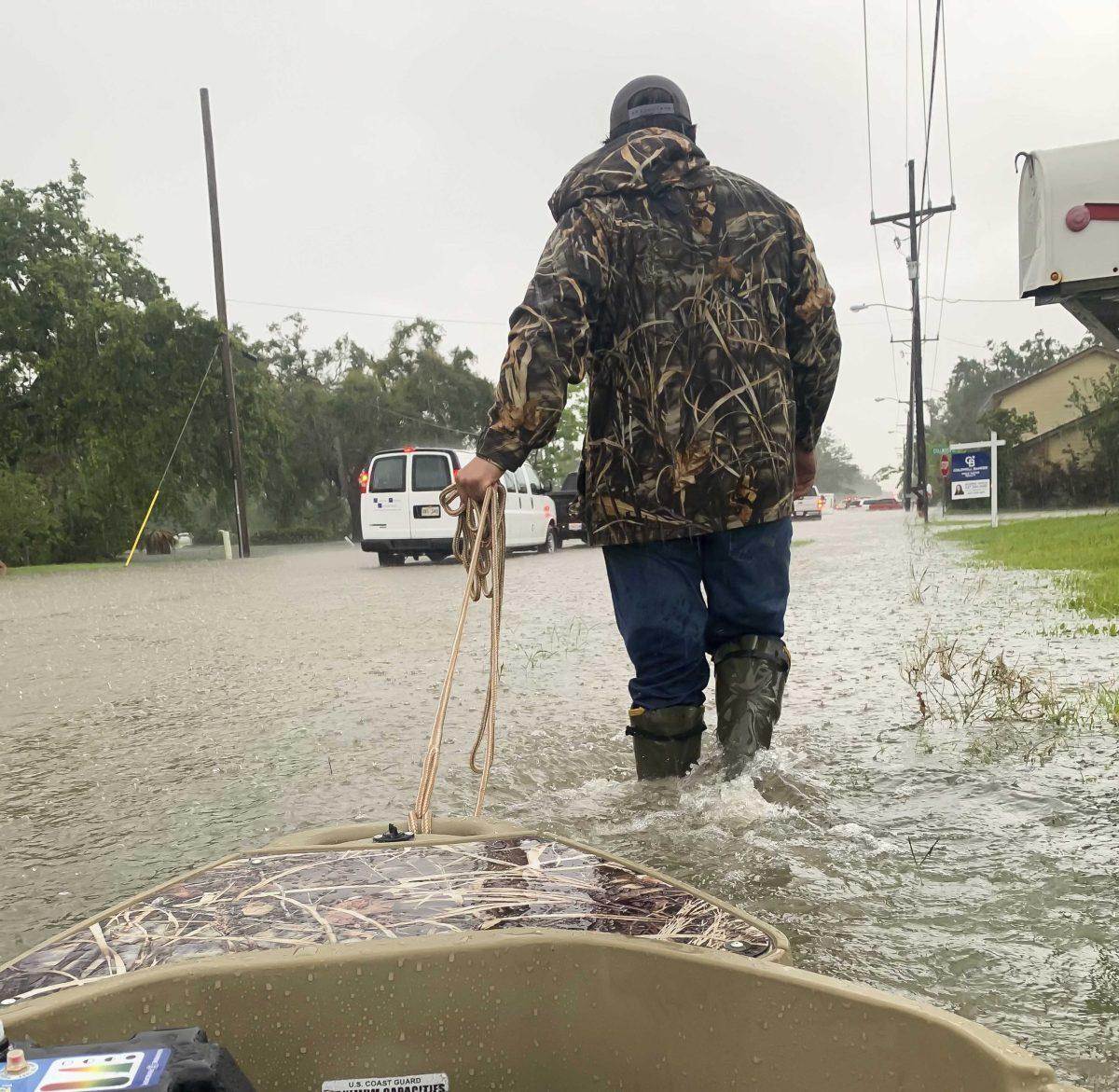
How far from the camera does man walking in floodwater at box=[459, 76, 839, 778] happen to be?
9.89 feet

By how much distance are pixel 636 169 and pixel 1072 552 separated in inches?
418

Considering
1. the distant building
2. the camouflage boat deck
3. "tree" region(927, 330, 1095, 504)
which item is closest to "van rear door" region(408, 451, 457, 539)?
the camouflage boat deck

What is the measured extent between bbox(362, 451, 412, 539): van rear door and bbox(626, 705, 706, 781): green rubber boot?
1576cm

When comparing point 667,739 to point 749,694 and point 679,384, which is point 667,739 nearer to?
point 749,694

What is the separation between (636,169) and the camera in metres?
3.01

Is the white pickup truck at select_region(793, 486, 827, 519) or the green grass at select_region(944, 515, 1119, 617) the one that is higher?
the white pickup truck at select_region(793, 486, 827, 519)

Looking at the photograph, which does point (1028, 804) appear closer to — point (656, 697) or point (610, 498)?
point (656, 697)

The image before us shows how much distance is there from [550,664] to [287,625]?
3502 millimetres

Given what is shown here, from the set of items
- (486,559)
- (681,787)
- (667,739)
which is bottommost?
(681,787)

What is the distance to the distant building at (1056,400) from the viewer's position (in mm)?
48750

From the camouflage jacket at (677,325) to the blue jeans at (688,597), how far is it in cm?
9

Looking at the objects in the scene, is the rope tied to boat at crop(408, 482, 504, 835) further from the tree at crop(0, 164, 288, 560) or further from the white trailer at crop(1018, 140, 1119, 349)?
the tree at crop(0, 164, 288, 560)

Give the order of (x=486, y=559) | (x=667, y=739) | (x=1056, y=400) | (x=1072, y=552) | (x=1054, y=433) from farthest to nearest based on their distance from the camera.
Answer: (x=1056, y=400) → (x=1054, y=433) → (x=1072, y=552) → (x=667, y=739) → (x=486, y=559)

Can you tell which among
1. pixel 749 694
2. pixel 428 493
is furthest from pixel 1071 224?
pixel 428 493
